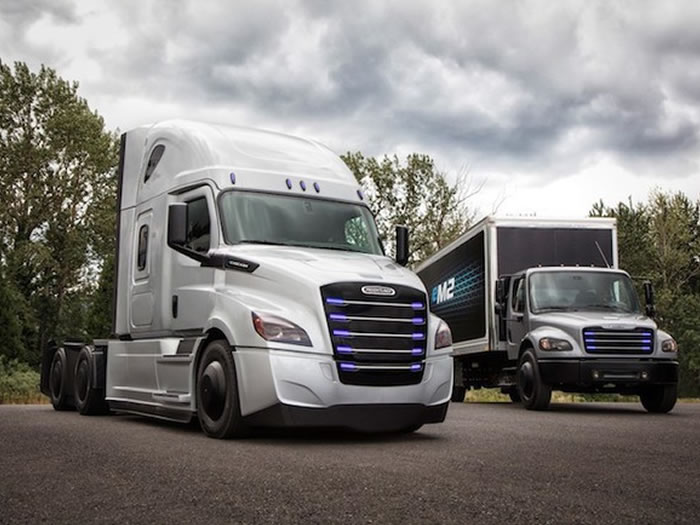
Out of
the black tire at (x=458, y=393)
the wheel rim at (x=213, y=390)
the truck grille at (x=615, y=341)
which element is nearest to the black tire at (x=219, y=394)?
the wheel rim at (x=213, y=390)

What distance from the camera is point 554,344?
15477mm

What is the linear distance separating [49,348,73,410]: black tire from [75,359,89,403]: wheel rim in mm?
624

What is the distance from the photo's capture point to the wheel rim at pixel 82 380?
521 inches

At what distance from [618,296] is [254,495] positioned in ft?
39.4

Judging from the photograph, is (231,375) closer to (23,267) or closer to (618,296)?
(618,296)

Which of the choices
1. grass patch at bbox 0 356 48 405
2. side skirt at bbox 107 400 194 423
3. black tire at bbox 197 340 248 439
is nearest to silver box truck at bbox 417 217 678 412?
side skirt at bbox 107 400 194 423

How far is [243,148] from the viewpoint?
35.5 ft

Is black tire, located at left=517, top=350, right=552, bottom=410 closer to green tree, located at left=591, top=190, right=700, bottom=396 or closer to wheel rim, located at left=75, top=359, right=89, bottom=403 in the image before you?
wheel rim, located at left=75, top=359, right=89, bottom=403

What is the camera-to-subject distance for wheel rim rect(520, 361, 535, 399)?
52.2 feet

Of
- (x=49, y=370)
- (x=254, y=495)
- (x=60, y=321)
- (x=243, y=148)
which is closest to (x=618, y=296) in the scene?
(x=243, y=148)

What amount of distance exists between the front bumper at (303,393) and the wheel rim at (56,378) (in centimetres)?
625

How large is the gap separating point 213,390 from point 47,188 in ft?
119

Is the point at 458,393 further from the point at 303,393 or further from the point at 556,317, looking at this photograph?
the point at 303,393

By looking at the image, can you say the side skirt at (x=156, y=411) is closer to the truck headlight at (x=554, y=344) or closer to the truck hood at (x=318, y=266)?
the truck hood at (x=318, y=266)
